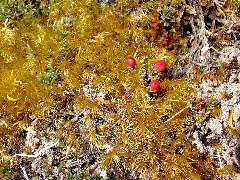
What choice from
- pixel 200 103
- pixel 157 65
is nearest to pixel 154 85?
pixel 157 65

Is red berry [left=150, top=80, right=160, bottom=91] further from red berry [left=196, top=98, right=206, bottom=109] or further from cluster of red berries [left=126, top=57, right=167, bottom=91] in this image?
red berry [left=196, top=98, right=206, bottom=109]

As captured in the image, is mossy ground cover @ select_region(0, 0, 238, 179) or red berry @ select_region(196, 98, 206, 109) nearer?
mossy ground cover @ select_region(0, 0, 238, 179)

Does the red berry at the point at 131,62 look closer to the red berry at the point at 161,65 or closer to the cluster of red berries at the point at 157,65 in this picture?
the cluster of red berries at the point at 157,65

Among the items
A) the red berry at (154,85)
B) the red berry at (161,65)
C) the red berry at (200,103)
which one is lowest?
the red berry at (200,103)

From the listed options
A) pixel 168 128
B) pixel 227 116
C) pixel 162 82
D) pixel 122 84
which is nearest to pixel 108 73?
pixel 122 84

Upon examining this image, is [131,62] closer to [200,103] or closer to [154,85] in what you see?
[154,85]

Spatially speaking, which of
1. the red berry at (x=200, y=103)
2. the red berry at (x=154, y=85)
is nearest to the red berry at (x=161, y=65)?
the red berry at (x=154, y=85)

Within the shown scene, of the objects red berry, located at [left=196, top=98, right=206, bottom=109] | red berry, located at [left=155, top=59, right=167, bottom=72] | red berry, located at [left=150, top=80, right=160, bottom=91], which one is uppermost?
red berry, located at [left=155, top=59, right=167, bottom=72]

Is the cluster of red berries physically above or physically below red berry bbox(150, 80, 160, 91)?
above

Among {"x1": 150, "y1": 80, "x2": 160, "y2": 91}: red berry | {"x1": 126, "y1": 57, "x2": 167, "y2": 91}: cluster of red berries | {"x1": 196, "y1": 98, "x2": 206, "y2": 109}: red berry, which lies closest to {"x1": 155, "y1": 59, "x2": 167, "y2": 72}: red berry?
{"x1": 126, "y1": 57, "x2": 167, "y2": 91}: cluster of red berries

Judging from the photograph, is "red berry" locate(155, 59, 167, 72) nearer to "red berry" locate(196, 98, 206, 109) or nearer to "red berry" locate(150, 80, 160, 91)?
"red berry" locate(150, 80, 160, 91)

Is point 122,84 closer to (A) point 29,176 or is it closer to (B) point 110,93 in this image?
(B) point 110,93
